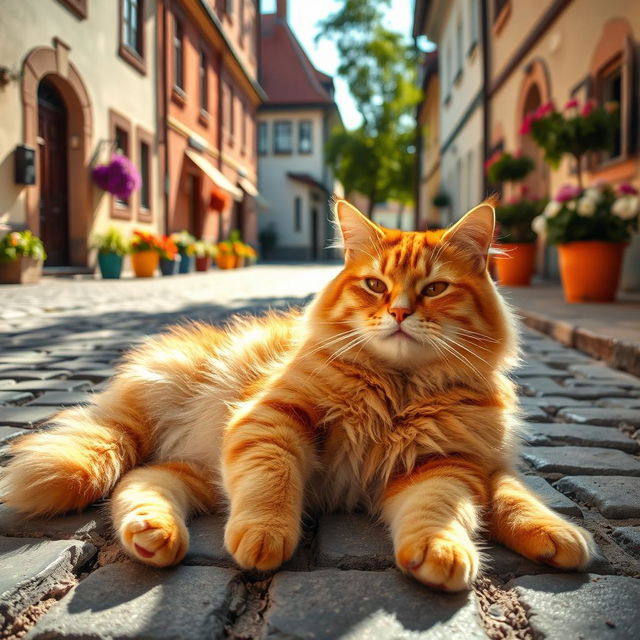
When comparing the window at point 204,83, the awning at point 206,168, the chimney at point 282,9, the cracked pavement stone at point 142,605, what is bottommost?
the cracked pavement stone at point 142,605

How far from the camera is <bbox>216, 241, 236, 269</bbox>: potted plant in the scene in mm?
20656

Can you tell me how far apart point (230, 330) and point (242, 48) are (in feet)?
89.8

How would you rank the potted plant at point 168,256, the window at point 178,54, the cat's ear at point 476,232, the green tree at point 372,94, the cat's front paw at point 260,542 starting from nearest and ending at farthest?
the cat's front paw at point 260,542 → the cat's ear at point 476,232 → the potted plant at point 168,256 → the window at point 178,54 → the green tree at point 372,94

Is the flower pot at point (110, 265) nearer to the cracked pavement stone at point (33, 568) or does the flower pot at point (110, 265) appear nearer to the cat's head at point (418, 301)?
the cat's head at point (418, 301)

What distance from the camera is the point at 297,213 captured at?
34688 millimetres

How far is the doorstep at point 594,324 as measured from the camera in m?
4.31

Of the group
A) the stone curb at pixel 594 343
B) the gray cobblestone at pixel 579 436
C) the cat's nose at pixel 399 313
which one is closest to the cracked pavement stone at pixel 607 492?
the gray cobblestone at pixel 579 436

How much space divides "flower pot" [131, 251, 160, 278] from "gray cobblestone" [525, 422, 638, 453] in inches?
485

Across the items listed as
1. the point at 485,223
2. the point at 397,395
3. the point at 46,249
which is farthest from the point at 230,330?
the point at 46,249

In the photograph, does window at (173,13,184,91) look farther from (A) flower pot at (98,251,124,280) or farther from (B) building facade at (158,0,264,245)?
(A) flower pot at (98,251,124,280)

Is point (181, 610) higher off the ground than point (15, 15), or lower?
lower

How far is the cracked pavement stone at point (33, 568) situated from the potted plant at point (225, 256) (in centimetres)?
1926

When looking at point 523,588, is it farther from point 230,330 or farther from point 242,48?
point 242,48

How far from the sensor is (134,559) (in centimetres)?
153
